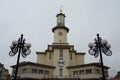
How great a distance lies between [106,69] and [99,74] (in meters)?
5.46

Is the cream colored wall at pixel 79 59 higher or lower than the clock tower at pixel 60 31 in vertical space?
lower

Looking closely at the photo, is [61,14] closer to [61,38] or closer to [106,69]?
[61,38]

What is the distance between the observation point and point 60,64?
4791cm

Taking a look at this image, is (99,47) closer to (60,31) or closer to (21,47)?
(21,47)

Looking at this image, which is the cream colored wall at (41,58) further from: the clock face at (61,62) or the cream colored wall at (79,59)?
the cream colored wall at (79,59)

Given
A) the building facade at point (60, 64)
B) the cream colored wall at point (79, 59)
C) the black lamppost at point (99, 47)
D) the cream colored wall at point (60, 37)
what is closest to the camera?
the black lamppost at point (99, 47)

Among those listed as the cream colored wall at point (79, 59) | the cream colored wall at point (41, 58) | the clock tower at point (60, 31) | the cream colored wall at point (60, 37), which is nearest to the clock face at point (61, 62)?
the cream colored wall at point (79, 59)

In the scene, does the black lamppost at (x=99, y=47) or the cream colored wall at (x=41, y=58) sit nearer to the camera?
the black lamppost at (x=99, y=47)

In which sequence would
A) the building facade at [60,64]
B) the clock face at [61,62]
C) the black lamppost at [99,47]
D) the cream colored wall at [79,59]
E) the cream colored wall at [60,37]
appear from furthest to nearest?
the cream colored wall at [60,37] < the cream colored wall at [79,59] < the clock face at [61,62] < the building facade at [60,64] < the black lamppost at [99,47]

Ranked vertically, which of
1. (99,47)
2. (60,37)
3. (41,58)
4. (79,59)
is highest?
(60,37)

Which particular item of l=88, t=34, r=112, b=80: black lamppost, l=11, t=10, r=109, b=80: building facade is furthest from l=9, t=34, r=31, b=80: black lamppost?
l=11, t=10, r=109, b=80: building facade

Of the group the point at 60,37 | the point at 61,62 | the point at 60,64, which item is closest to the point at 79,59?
the point at 61,62

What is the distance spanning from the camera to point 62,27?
53812 mm

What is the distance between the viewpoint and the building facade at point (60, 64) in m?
43.5
